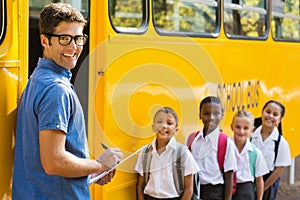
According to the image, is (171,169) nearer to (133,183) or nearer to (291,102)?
(133,183)

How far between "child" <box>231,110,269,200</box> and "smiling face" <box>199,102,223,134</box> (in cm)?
28

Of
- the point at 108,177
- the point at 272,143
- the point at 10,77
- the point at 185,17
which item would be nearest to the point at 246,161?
the point at 272,143

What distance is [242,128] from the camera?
5332mm

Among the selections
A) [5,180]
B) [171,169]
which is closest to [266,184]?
[171,169]

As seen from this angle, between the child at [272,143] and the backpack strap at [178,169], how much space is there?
1.22 meters

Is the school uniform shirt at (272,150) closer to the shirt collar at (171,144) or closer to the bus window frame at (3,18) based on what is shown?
the shirt collar at (171,144)

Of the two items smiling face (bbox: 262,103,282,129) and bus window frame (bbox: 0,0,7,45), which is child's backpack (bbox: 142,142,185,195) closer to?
smiling face (bbox: 262,103,282,129)

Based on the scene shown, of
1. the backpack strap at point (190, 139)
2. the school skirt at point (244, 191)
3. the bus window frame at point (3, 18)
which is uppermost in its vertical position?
the bus window frame at point (3, 18)

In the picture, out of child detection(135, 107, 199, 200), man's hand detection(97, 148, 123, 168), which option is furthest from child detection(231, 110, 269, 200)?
man's hand detection(97, 148, 123, 168)

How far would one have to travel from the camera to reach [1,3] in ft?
11.5

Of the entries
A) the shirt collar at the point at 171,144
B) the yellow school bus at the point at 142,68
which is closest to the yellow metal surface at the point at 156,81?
the yellow school bus at the point at 142,68

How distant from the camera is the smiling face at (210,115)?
199 inches

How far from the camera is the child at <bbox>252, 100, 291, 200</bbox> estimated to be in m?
5.70

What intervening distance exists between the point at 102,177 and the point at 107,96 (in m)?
0.84
